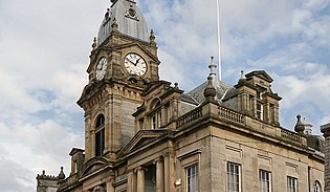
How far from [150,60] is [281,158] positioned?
51.0 feet

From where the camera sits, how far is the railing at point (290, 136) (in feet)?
151

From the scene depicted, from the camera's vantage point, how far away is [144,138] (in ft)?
152

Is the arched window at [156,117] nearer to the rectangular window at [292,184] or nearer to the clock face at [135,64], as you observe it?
the clock face at [135,64]

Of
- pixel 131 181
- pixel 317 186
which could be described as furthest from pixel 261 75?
pixel 131 181

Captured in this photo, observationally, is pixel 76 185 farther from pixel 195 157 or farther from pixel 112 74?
pixel 195 157

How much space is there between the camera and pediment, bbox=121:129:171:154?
44.8m

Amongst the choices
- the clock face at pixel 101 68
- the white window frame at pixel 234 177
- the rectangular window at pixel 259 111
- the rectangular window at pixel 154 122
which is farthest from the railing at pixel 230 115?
the clock face at pixel 101 68

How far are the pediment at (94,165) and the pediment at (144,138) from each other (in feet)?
12.0

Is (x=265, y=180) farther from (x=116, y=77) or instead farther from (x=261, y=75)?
(x=116, y=77)

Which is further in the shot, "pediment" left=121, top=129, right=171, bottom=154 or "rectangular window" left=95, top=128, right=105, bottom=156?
"rectangular window" left=95, top=128, right=105, bottom=156

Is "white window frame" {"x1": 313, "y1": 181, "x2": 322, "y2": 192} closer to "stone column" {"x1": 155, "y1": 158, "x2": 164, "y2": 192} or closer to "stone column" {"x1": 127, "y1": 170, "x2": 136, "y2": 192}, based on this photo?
"stone column" {"x1": 155, "y1": 158, "x2": 164, "y2": 192}

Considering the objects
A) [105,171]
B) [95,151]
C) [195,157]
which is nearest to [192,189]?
[195,157]

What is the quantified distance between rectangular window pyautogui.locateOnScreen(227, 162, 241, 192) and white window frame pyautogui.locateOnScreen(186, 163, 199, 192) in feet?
6.34

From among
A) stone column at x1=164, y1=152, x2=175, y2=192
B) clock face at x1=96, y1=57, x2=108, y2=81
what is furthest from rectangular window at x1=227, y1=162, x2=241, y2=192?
clock face at x1=96, y1=57, x2=108, y2=81
